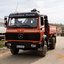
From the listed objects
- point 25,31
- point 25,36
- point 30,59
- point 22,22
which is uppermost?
point 22,22

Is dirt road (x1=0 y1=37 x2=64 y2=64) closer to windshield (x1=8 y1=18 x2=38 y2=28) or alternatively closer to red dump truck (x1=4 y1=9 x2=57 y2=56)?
red dump truck (x1=4 y1=9 x2=57 y2=56)

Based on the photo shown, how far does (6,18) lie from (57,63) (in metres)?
3.83

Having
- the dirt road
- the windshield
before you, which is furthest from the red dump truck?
the dirt road

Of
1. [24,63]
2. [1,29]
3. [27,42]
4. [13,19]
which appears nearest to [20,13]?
[13,19]

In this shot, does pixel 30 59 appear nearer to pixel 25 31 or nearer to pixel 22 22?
pixel 25 31

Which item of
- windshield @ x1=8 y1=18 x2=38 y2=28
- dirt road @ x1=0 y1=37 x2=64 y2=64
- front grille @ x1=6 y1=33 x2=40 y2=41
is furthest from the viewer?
windshield @ x1=8 y1=18 x2=38 y2=28

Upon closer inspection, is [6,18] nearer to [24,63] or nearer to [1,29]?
[24,63]

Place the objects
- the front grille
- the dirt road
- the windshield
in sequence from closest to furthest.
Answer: the dirt road < the front grille < the windshield

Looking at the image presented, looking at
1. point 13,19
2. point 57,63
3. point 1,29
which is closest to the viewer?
point 57,63

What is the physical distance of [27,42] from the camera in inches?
274

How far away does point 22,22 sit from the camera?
7082mm

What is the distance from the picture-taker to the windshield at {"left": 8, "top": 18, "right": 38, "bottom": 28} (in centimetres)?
690

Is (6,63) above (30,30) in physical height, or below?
below

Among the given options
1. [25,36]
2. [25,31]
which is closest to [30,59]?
[25,36]
